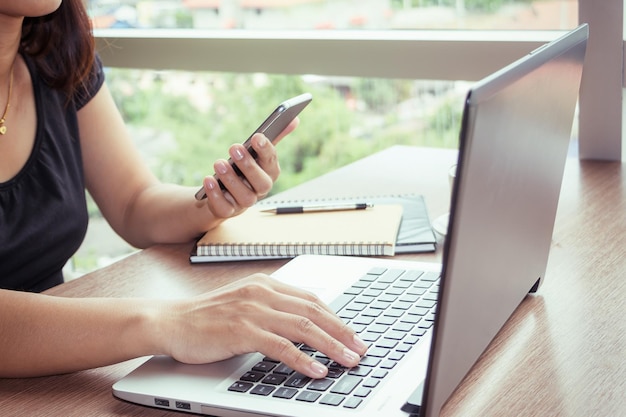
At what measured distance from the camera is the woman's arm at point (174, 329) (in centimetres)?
75

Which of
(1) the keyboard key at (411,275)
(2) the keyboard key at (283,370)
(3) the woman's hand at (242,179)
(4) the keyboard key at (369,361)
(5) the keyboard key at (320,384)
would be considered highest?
(3) the woman's hand at (242,179)

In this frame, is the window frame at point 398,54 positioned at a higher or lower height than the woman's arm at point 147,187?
higher

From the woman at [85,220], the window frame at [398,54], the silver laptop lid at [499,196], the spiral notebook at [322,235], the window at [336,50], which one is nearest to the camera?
the silver laptop lid at [499,196]

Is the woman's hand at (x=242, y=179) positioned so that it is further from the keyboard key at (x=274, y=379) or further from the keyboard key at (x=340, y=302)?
the keyboard key at (x=274, y=379)

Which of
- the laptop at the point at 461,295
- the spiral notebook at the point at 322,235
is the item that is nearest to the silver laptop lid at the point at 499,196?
the laptop at the point at 461,295

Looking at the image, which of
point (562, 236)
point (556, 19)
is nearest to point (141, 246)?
point (562, 236)

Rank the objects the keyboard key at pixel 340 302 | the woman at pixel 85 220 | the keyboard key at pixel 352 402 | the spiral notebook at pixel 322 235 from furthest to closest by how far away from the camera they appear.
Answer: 1. the spiral notebook at pixel 322 235
2. the keyboard key at pixel 340 302
3. the woman at pixel 85 220
4. the keyboard key at pixel 352 402

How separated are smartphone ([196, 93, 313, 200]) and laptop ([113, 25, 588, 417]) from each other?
0.27m

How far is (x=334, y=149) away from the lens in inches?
102

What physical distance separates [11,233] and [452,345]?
31.7 inches

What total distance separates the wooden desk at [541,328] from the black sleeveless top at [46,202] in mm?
208

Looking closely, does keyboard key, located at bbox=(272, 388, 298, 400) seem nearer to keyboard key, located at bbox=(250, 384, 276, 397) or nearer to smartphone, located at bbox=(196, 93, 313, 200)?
keyboard key, located at bbox=(250, 384, 276, 397)

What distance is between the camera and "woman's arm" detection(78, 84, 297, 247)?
111 centimetres

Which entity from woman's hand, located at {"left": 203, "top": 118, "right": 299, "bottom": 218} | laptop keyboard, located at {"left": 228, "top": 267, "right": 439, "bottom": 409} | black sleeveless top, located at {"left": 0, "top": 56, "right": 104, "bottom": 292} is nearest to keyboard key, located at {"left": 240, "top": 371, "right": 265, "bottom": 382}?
laptop keyboard, located at {"left": 228, "top": 267, "right": 439, "bottom": 409}
